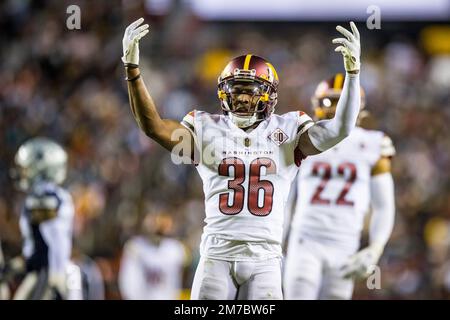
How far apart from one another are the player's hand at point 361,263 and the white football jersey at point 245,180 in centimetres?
141

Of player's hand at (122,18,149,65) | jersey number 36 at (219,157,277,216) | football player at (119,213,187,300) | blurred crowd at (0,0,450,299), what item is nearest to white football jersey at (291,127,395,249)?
jersey number 36 at (219,157,277,216)

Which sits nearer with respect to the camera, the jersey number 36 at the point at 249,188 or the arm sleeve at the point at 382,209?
the jersey number 36 at the point at 249,188

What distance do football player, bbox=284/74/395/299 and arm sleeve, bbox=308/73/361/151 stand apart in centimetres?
157

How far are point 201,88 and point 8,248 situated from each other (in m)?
5.63

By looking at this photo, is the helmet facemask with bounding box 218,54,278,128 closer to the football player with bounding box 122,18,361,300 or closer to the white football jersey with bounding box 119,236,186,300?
the football player with bounding box 122,18,361,300

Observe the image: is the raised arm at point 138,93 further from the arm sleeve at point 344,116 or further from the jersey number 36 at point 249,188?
the arm sleeve at point 344,116

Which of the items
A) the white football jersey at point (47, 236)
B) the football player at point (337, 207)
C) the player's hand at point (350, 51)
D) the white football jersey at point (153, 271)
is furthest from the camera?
the white football jersey at point (153, 271)

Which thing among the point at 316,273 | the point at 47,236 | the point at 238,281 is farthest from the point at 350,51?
the point at 47,236

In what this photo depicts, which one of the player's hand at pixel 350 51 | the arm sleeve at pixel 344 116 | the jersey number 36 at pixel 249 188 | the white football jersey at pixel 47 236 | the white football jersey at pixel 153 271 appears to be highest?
the player's hand at pixel 350 51

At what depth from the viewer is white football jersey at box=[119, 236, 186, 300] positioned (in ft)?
31.6

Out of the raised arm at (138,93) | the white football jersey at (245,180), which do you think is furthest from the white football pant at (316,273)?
the raised arm at (138,93)

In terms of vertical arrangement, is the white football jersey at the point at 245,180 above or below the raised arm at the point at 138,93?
below

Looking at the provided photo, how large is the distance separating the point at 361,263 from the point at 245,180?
64.3 inches

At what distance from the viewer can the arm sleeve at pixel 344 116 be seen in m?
4.92
